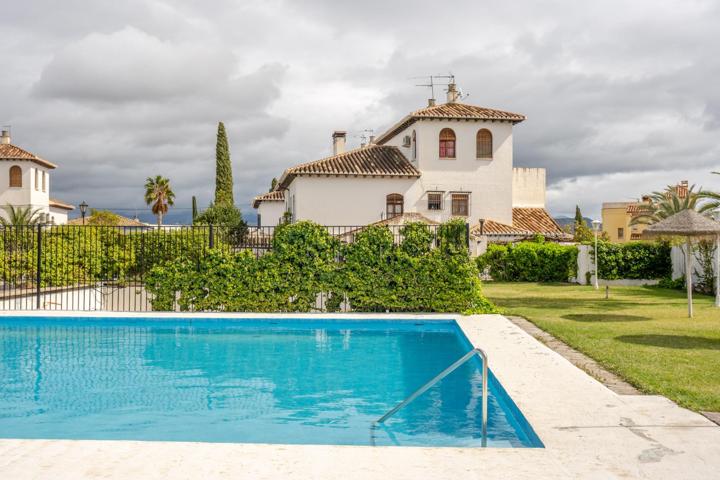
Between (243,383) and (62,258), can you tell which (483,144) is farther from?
(243,383)

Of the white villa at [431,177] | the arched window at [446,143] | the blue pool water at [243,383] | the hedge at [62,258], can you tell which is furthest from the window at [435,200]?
the blue pool water at [243,383]

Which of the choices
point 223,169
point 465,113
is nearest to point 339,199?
point 465,113

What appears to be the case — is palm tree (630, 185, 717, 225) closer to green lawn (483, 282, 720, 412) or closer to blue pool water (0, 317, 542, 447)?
green lawn (483, 282, 720, 412)

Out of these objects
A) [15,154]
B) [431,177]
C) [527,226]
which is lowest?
[527,226]

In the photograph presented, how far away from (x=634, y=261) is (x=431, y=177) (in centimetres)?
1180

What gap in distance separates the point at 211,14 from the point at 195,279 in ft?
20.3

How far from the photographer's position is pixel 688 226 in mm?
14898

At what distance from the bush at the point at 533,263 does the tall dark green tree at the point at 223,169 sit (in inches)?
1389

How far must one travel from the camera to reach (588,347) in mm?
10859

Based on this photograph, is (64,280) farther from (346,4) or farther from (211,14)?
(346,4)

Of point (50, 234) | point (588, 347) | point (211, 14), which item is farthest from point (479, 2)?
point (50, 234)

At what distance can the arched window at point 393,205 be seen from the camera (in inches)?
1382

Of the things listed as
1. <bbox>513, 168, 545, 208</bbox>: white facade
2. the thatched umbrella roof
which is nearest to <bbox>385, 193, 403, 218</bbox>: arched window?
<bbox>513, 168, 545, 208</bbox>: white facade

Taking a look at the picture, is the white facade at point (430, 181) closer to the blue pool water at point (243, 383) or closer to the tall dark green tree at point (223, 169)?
the blue pool water at point (243, 383)
